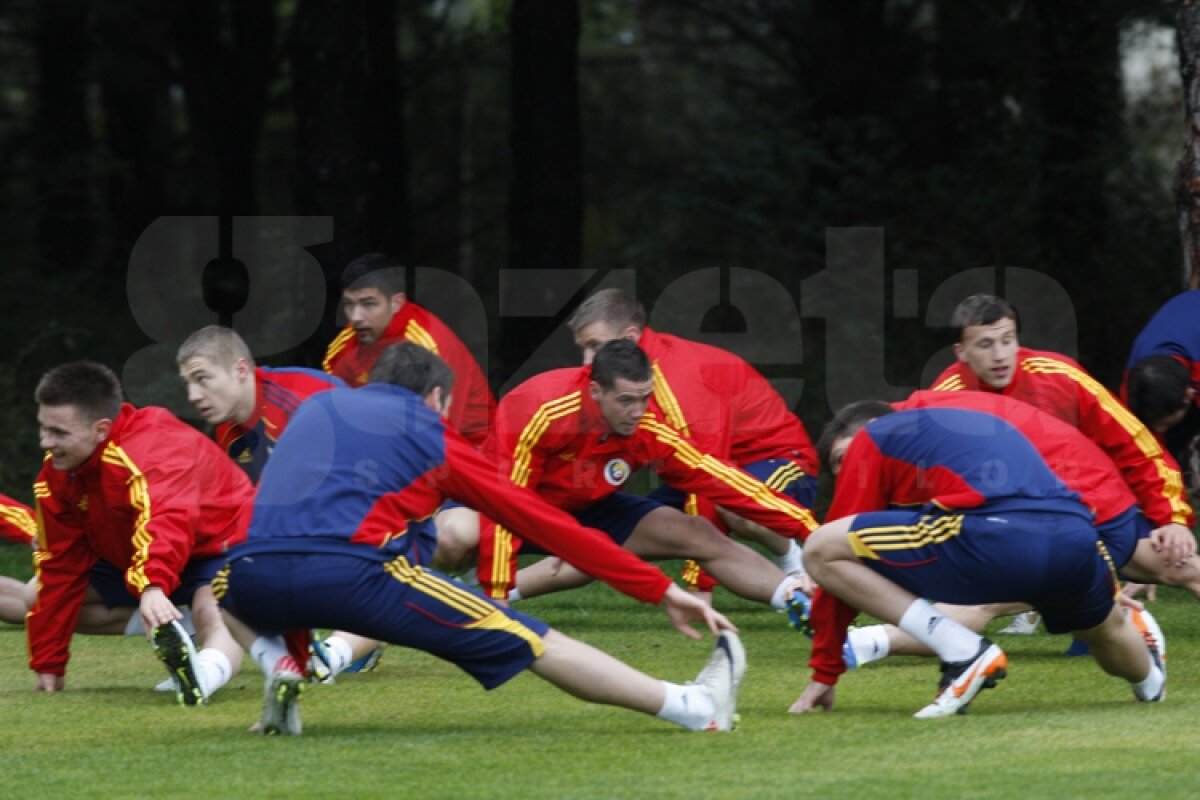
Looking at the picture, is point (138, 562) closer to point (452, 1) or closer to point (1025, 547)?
point (1025, 547)

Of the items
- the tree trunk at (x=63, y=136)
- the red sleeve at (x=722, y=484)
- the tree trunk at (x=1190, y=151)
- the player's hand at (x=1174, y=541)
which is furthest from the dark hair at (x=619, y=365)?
the tree trunk at (x=63, y=136)

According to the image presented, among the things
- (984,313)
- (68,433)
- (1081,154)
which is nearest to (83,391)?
(68,433)

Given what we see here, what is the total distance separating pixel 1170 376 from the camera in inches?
306

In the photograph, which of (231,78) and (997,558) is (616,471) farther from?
(231,78)

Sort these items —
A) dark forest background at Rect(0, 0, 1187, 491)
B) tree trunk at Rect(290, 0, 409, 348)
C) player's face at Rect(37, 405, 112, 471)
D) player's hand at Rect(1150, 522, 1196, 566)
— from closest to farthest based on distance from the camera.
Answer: player's face at Rect(37, 405, 112, 471) < player's hand at Rect(1150, 522, 1196, 566) < tree trunk at Rect(290, 0, 409, 348) < dark forest background at Rect(0, 0, 1187, 491)

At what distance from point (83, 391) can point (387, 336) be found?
11.8 feet

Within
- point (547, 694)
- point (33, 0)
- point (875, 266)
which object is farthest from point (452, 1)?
point (547, 694)

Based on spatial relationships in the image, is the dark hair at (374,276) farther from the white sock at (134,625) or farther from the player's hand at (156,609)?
the player's hand at (156,609)

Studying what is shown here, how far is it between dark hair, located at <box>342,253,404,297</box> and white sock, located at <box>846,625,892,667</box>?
4027 mm

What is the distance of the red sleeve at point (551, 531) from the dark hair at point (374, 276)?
466 cm

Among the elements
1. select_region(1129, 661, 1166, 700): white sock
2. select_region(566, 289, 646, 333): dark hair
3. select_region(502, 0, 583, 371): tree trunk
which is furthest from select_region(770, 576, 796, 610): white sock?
select_region(502, 0, 583, 371): tree trunk

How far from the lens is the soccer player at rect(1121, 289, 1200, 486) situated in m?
7.70

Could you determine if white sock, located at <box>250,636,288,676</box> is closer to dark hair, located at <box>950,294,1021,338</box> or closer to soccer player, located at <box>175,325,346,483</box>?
soccer player, located at <box>175,325,346,483</box>

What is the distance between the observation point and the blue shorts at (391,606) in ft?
18.5
